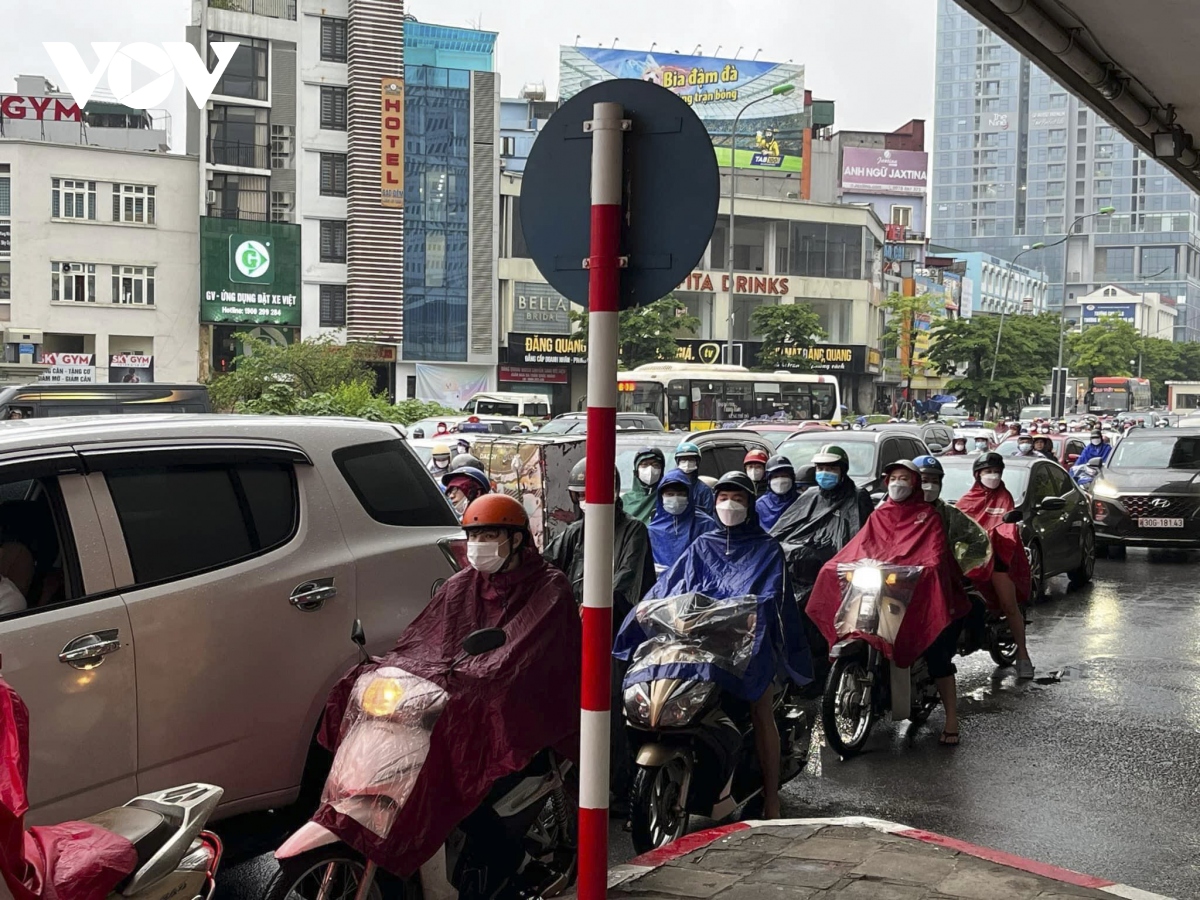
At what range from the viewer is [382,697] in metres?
4.22

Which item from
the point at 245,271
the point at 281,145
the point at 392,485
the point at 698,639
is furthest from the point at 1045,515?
the point at 281,145

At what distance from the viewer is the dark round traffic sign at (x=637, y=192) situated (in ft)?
12.4

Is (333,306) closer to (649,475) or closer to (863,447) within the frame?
(863,447)

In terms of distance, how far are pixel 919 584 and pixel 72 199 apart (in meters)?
47.5

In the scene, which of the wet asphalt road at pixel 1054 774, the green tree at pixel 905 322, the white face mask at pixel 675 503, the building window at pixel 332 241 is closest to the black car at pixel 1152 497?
the wet asphalt road at pixel 1054 774

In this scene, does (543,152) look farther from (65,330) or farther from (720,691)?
(65,330)

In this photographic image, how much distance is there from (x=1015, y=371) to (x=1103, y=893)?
59052 millimetres

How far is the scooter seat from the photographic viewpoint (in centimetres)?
312

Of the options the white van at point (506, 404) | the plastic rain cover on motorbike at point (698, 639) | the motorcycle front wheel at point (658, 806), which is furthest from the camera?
the white van at point (506, 404)

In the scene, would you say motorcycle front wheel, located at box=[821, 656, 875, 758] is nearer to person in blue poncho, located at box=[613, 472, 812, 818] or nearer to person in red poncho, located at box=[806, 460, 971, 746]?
person in red poncho, located at box=[806, 460, 971, 746]

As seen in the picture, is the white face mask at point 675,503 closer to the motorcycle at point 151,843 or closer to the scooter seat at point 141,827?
the motorcycle at point 151,843

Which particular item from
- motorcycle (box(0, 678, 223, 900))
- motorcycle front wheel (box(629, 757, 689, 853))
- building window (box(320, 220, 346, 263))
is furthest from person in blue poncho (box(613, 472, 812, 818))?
building window (box(320, 220, 346, 263))

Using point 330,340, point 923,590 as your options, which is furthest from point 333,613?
point 330,340

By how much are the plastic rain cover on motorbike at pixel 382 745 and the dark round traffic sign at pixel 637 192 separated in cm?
134
